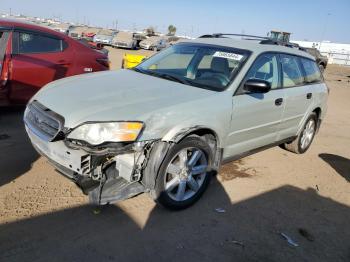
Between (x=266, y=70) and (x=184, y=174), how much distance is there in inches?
74.5

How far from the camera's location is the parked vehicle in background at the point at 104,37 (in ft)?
107

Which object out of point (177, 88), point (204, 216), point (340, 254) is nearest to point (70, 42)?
point (177, 88)

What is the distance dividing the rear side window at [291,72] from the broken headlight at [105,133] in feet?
8.79

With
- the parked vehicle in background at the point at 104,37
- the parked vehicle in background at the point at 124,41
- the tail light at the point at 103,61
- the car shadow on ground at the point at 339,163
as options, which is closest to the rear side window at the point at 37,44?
the tail light at the point at 103,61

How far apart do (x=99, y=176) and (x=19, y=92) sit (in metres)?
3.52

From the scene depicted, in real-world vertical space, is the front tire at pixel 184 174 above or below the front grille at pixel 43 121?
below

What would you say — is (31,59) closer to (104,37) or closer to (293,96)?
(293,96)

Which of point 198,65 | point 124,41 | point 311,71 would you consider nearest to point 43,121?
point 198,65

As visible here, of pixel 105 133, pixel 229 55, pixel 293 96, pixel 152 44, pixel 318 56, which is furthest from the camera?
pixel 152 44

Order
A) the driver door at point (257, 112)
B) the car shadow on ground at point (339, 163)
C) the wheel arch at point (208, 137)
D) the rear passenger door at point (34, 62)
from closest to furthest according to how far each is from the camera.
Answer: the wheel arch at point (208, 137) → the driver door at point (257, 112) → the car shadow on ground at point (339, 163) → the rear passenger door at point (34, 62)

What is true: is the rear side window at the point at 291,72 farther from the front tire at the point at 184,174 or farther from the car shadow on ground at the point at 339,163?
the front tire at the point at 184,174

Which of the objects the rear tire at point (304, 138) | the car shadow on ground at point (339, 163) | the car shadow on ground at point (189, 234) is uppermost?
the rear tire at point (304, 138)

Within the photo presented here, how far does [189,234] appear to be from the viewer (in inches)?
136

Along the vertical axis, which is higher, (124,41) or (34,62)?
(34,62)
